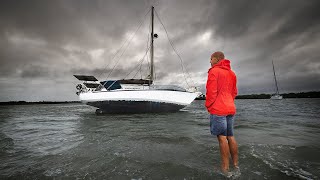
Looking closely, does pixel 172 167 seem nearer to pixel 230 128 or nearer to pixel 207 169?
pixel 207 169

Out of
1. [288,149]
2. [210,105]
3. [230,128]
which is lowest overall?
[288,149]

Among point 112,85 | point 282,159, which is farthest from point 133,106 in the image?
point 282,159

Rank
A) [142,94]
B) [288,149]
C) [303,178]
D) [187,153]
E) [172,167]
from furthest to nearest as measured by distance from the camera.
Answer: [142,94] → [288,149] → [187,153] → [172,167] → [303,178]

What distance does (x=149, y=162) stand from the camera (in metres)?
3.43

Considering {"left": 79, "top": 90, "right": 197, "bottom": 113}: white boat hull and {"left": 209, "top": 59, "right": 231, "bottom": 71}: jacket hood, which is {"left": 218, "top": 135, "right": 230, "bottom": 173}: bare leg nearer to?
{"left": 209, "top": 59, "right": 231, "bottom": 71}: jacket hood

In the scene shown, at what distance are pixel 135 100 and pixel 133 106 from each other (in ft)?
2.42

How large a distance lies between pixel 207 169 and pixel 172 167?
1.93ft

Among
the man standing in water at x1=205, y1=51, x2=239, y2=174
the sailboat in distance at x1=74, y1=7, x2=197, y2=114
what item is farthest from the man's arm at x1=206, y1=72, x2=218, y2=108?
the sailboat in distance at x1=74, y1=7, x2=197, y2=114

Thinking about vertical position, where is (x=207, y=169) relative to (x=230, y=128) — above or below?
below

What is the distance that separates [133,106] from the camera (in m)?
14.8

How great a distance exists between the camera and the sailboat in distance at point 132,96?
46.7ft

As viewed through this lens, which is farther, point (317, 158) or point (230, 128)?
point (317, 158)

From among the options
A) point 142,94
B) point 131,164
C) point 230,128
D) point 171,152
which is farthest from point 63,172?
point 142,94

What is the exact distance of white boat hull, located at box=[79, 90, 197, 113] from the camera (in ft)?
46.6
